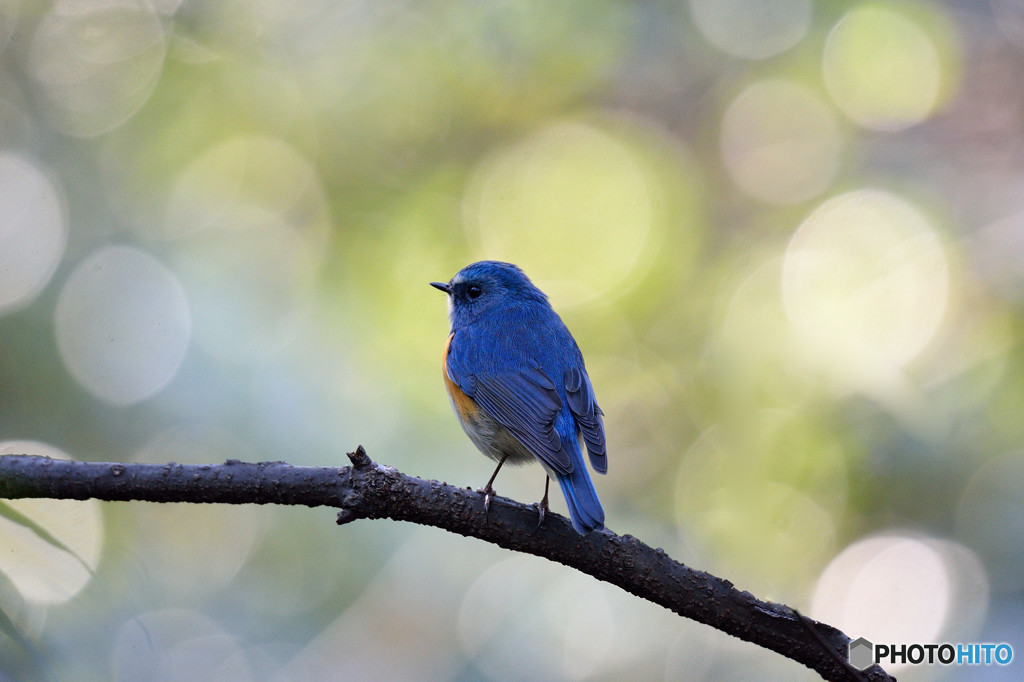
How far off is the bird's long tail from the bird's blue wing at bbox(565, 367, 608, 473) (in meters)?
0.19

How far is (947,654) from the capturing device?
126 inches

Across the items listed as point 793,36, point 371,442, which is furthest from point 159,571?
point 793,36

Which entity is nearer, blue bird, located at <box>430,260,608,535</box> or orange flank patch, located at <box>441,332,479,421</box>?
blue bird, located at <box>430,260,608,535</box>

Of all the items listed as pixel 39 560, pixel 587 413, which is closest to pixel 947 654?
pixel 587 413

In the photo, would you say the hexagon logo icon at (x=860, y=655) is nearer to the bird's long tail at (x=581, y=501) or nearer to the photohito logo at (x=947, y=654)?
the photohito logo at (x=947, y=654)

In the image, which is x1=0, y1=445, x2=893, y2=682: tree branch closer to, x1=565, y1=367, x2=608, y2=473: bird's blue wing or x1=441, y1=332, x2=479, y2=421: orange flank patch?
x1=565, y1=367, x2=608, y2=473: bird's blue wing

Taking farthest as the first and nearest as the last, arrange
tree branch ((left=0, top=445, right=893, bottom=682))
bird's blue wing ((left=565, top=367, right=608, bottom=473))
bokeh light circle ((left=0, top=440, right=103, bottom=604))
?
bird's blue wing ((left=565, top=367, right=608, bottom=473)) → tree branch ((left=0, top=445, right=893, bottom=682)) → bokeh light circle ((left=0, top=440, right=103, bottom=604))

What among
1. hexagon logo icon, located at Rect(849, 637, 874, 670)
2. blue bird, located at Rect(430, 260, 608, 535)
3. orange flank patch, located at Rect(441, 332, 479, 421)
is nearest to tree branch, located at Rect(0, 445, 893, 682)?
hexagon logo icon, located at Rect(849, 637, 874, 670)

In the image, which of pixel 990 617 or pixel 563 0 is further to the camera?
pixel 563 0

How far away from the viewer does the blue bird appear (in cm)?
286

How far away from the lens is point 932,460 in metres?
3.91

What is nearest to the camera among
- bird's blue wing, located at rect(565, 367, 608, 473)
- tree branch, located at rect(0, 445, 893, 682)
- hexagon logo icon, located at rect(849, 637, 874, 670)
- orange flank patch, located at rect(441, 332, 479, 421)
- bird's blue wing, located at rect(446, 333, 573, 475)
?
tree branch, located at rect(0, 445, 893, 682)

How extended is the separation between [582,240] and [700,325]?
961 millimetres

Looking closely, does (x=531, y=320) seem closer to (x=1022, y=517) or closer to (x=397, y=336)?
(x=397, y=336)
